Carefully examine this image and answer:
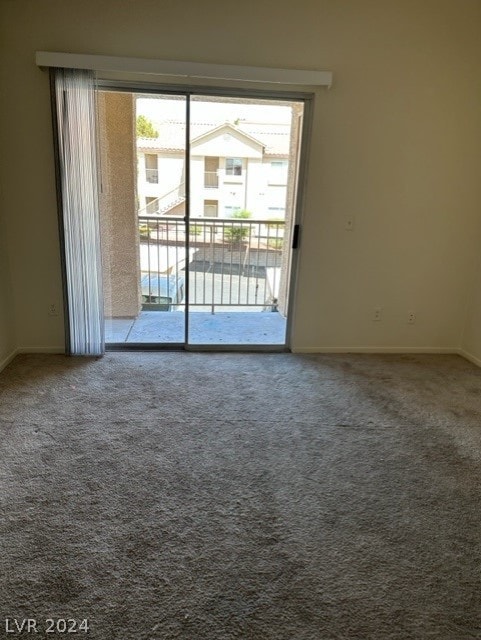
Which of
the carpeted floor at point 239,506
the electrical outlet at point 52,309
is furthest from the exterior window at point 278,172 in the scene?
the electrical outlet at point 52,309

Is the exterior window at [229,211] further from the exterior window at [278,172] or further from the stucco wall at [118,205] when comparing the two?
the stucco wall at [118,205]

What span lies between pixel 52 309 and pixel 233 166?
193 centimetres

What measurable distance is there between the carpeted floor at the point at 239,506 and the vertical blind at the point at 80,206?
0.42 metres

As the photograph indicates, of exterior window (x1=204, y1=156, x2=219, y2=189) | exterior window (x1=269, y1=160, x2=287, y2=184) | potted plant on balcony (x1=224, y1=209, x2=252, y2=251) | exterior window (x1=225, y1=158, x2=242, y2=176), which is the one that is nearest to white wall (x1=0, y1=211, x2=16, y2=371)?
exterior window (x1=204, y1=156, x2=219, y2=189)

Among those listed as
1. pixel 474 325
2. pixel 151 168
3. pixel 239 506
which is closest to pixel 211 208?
pixel 151 168

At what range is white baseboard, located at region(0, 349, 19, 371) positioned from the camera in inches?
122

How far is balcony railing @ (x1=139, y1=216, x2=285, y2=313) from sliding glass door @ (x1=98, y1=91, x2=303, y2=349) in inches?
0.4

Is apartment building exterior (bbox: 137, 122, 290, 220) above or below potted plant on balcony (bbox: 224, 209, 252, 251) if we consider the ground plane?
above

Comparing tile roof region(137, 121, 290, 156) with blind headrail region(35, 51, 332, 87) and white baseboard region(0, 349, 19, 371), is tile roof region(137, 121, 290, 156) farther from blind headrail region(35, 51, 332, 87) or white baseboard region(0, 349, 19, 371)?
white baseboard region(0, 349, 19, 371)

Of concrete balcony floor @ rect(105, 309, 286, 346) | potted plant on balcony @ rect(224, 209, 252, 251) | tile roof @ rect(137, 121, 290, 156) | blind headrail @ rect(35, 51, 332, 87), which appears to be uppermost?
blind headrail @ rect(35, 51, 332, 87)

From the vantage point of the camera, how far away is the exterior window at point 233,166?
3.54 meters

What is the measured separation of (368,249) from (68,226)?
2414mm

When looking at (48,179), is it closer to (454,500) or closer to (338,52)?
(338,52)

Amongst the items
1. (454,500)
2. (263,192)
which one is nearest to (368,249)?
(263,192)
